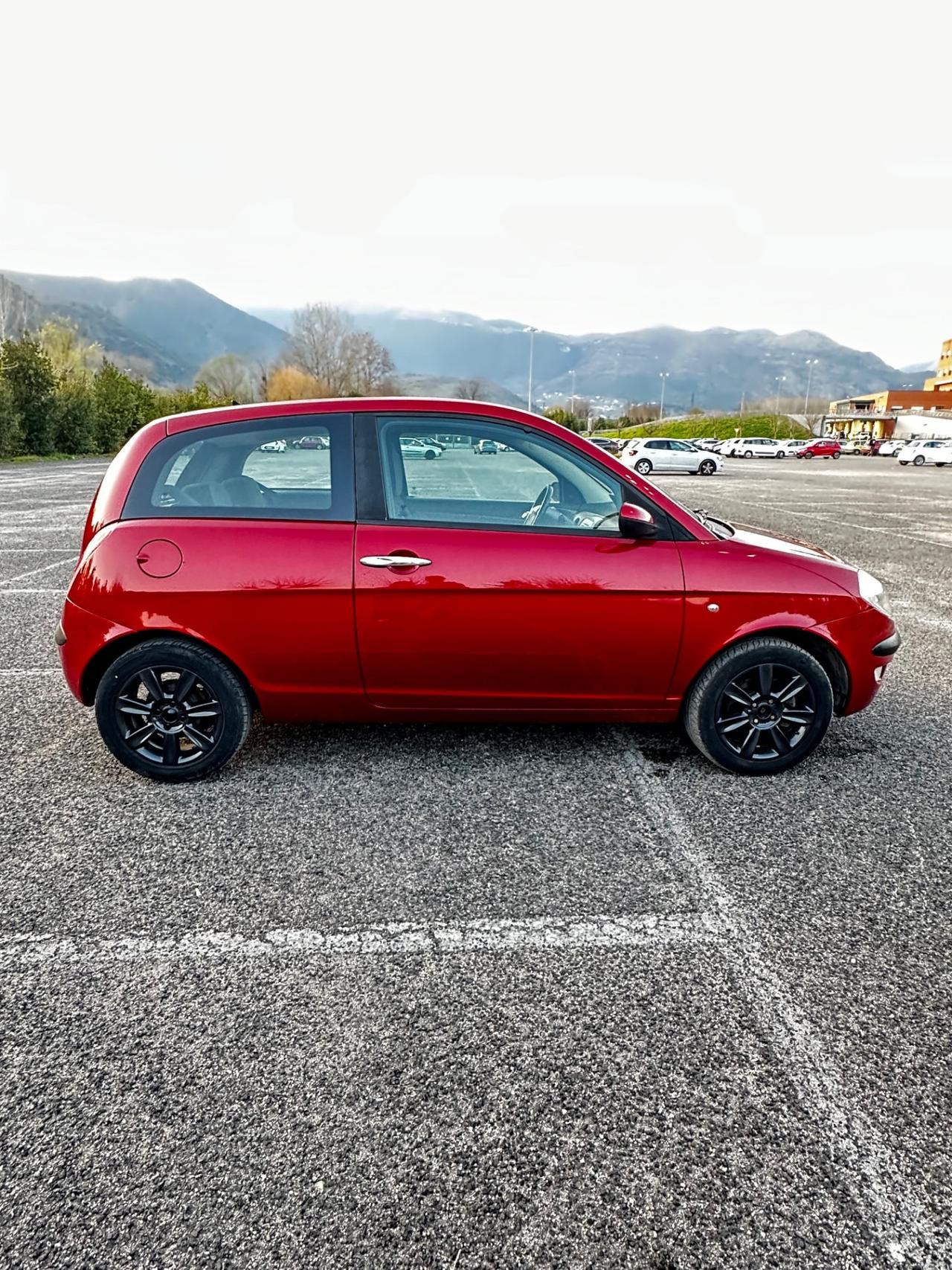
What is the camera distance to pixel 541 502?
3.62 m

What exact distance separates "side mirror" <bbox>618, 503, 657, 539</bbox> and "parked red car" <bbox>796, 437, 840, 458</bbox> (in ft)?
196

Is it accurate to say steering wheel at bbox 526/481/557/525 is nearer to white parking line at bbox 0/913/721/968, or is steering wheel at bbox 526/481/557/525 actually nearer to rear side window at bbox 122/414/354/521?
rear side window at bbox 122/414/354/521

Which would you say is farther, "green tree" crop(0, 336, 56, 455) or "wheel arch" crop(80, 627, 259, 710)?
"green tree" crop(0, 336, 56, 455)

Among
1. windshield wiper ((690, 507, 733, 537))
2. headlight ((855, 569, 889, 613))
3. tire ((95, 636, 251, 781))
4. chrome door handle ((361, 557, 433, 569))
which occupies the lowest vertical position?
tire ((95, 636, 251, 781))

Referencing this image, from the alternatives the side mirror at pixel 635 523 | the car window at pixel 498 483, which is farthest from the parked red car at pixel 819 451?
the side mirror at pixel 635 523

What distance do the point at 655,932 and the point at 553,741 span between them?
150 cm

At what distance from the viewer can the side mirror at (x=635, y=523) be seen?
3266 mm

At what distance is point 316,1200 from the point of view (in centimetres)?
162

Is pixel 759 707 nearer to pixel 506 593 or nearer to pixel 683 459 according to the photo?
pixel 506 593

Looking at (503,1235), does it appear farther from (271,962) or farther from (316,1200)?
(271,962)

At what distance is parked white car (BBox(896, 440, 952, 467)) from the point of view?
40.4m

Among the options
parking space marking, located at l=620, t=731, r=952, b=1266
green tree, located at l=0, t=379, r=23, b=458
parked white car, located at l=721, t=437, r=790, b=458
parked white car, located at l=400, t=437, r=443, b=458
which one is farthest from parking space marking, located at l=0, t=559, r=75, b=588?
parked white car, located at l=721, t=437, r=790, b=458

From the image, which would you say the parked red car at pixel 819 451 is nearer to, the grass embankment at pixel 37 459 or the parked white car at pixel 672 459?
the parked white car at pixel 672 459

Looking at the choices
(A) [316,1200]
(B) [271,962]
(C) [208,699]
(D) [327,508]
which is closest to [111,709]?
(C) [208,699]
